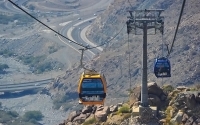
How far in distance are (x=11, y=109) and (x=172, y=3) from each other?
38.2 meters

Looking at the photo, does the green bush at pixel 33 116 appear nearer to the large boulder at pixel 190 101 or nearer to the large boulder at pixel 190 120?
the large boulder at pixel 190 101

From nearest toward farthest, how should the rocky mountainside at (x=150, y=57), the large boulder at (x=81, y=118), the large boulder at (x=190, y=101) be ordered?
the large boulder at (x=190, y=101)
the large boulder at (x=81, y=118)
the rocky mountainside at (x=150, y=57)

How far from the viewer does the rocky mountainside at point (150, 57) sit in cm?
11781

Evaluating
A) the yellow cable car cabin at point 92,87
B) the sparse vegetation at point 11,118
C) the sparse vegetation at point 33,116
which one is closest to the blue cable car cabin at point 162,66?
the yellow cable car cabin at point 92,87

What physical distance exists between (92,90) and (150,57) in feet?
303

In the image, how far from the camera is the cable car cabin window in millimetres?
33572

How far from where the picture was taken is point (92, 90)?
3372cm

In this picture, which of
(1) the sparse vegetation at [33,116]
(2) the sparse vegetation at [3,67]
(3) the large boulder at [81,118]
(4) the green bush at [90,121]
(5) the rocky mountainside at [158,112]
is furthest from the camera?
(2) the sparse vegetation at [3,67]

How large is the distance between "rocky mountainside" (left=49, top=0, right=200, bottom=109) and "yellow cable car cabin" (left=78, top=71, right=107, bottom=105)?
74601 millimetres

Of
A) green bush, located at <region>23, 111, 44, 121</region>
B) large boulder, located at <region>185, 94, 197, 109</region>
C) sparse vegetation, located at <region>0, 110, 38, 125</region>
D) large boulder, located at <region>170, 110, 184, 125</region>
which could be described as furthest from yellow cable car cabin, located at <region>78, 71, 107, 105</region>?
green bush, located at <region>23, 111, 44, 121</region>

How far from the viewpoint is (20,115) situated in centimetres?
13262

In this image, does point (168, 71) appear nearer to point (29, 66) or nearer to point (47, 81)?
point (47, 81)

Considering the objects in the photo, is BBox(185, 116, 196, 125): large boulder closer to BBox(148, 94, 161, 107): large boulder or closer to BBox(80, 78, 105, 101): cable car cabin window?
BBox(148, 94, 161, 107): large boulder

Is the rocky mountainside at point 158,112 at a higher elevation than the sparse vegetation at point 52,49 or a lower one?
lower
